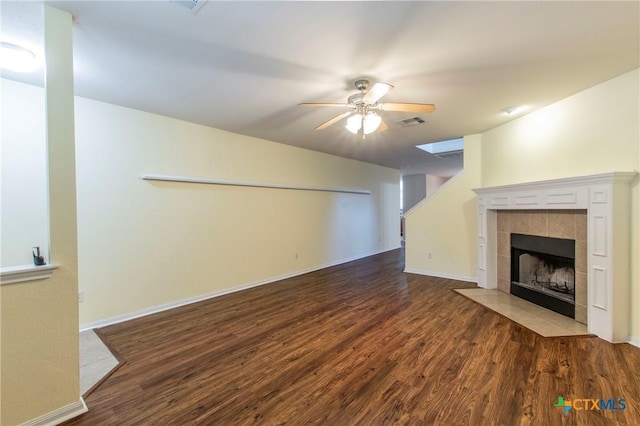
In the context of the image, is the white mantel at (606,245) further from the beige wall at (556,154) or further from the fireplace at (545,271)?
the fireplace at (545,271)

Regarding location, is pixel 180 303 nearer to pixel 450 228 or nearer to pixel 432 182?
pixel 450 228

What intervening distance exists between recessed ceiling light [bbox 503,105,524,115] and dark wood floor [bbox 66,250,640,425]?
2.64 meters

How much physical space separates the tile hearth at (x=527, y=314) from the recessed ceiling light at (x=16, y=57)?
5.30m

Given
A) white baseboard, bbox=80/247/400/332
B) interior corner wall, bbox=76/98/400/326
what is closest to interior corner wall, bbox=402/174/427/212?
interior corner wall, bbox=76/98/400/326

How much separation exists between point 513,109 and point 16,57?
201 inches

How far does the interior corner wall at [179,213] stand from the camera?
10.2ft

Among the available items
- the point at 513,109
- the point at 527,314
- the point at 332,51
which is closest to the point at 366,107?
the point at 332,51

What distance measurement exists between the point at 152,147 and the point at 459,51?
3.63m

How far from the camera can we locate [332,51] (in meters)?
2.14

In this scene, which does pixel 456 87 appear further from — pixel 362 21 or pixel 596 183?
pixel 596 183

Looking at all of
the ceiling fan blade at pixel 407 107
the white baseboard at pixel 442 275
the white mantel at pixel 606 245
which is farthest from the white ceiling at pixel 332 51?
the white baseboard at pixel 442 275

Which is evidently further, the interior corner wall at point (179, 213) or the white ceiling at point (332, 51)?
the interior corner wall at point (179, 213)

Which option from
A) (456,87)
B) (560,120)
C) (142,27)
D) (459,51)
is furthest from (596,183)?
(142,27)

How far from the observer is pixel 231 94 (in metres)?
2.96
